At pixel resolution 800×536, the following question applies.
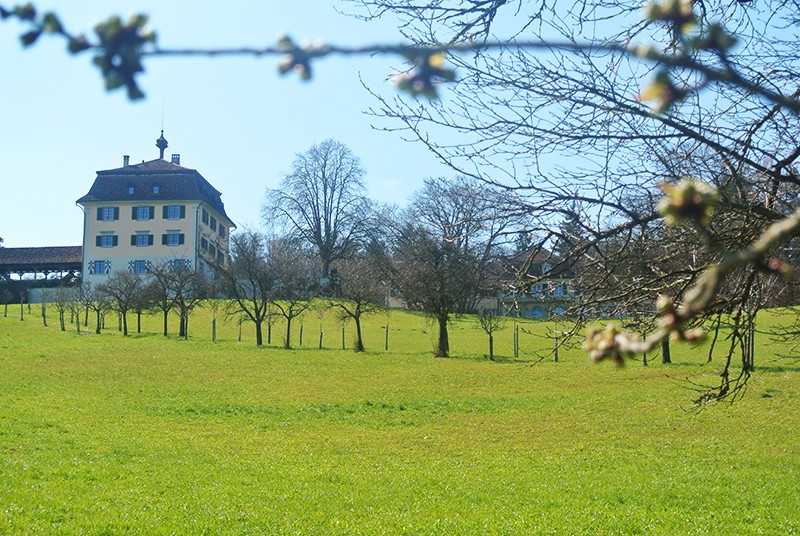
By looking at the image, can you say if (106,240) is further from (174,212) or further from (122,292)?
(122,292)

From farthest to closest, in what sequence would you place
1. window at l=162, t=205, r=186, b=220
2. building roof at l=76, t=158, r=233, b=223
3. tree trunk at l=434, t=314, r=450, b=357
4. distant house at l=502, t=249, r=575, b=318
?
building roof at l=76, t=158, r=233, b=223 → window at l=162, t=205, r=186, b=220 → tree trunk at l=434, t=314, r=450, b=357 → distant house at l=502, t=249, r=575, b=318

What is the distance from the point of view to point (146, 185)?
68250 mm

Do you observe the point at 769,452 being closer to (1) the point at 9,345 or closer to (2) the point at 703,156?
(2) the point at 703,156

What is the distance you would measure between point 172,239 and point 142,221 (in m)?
3.13

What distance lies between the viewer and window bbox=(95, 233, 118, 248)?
6706 centimetres

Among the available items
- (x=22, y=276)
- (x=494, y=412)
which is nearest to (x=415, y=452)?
(x=494, y=412)

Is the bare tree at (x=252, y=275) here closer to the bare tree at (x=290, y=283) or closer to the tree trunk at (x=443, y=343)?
the bare tree at (x=290, y=283)

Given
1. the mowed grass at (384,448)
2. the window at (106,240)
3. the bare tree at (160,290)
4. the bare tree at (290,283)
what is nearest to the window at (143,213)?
the window at (106,240)

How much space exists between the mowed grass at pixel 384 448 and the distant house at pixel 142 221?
31512 mm

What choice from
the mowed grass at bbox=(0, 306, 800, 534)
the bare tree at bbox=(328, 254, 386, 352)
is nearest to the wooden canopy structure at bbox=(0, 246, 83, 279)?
the bare tree at bbox=(328, 254, 386, 352)

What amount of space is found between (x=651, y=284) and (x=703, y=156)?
91 cm

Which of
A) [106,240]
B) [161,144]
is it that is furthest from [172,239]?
[161,144]

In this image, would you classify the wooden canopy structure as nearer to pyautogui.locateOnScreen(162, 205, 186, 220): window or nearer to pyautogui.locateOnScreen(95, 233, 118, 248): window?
pyautogui.locateOnScreen(95, 233, 118, 248): window

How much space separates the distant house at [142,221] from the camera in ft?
218
